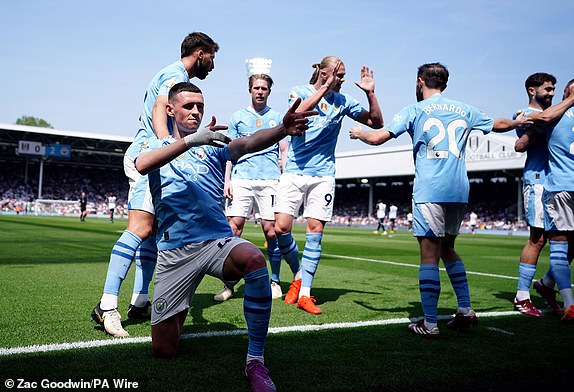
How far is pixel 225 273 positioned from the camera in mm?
3090

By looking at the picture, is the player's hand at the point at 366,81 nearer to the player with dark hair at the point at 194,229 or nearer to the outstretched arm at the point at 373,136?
the outstretched arm at the point at 373,136

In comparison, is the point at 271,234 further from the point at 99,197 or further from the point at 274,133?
the point at 99,197

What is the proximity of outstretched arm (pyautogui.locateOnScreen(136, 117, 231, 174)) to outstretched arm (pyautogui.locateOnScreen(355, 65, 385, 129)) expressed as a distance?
2.19 meters

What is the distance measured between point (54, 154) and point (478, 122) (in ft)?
171

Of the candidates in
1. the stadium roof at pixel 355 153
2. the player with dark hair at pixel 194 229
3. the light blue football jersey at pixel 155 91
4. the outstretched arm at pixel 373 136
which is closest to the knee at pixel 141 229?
the light blue football jersey at pixel 155 91

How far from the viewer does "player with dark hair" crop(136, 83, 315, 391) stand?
294 cm

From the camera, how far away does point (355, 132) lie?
464cm

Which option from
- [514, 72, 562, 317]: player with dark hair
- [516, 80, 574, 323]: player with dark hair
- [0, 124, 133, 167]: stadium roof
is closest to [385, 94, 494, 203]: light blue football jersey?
[516, 80, 574, 323]: player with dark hair

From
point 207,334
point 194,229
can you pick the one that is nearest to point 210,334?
point 207,334

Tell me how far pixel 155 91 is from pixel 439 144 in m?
2.46

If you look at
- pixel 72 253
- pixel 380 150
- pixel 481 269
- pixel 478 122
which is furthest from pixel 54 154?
pixel 478 122

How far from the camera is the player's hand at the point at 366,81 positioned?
4695mm

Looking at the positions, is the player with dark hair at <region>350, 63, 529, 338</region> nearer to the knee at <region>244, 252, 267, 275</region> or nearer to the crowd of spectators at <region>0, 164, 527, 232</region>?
the knee at <region>244, 252, 267, 275</region>

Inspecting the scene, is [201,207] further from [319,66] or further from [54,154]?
[54,154]
